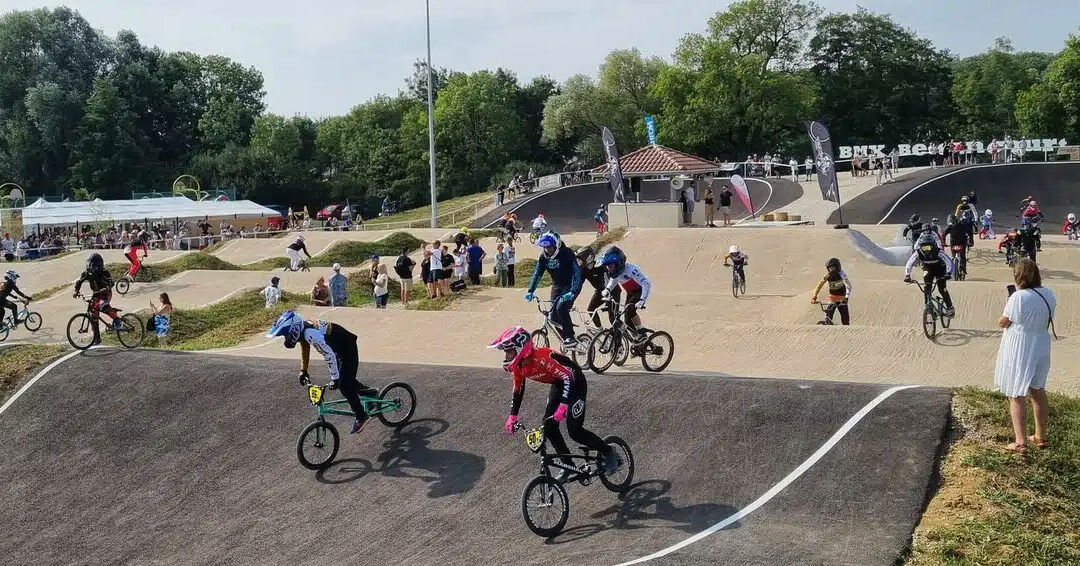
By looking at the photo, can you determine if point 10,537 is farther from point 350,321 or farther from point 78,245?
point 78,245

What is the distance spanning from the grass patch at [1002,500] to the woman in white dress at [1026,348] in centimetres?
32

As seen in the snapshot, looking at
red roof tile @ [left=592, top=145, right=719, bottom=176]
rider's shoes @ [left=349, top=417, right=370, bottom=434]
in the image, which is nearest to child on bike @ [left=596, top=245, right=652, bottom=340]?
rider's shoes @ [left=349, top=417, right=370, bottom=434]

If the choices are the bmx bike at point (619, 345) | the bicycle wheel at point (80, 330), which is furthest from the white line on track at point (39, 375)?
the bmx bike at point (619, 345)

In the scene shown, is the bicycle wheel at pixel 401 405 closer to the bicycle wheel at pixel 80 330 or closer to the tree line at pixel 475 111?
the bicycle wheel at pixel 80 330

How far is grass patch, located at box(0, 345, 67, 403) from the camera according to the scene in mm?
15758

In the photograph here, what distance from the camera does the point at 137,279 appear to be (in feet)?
97.6

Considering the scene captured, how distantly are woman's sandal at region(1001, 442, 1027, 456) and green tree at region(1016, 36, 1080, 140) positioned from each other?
222ft

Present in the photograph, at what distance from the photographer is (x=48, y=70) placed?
87.4 m

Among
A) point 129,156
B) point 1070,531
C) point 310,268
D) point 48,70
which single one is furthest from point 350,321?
point 48,70

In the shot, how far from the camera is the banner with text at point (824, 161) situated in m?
33.0

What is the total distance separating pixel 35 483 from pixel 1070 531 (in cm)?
1208

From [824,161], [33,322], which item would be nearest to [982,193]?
[824,161]

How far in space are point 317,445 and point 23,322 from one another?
49.1 ft

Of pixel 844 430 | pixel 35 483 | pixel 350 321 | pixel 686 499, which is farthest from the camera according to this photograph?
pixel 350 321
